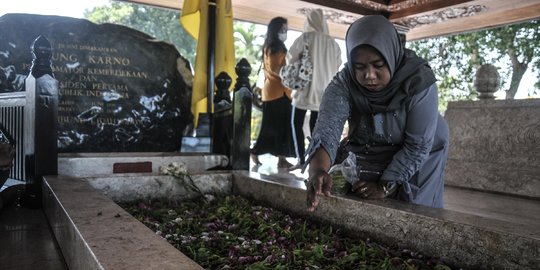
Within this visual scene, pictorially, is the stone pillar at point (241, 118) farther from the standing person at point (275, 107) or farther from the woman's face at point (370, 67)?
the standing person at point (275, 107)

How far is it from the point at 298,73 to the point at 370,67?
337 cm

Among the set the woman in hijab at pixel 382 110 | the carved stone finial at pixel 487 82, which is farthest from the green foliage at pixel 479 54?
the woman in hijab at pixel 382 110

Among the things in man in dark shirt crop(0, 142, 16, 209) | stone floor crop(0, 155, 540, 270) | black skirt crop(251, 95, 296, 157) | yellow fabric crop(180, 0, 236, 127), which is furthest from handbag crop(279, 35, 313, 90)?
man in dark shirt crop(0, 142, 16, 209)

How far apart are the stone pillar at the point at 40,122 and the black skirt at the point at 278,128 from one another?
11.1 feet

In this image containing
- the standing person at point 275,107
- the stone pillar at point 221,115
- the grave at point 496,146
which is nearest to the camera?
the stone pillar at point 221,115

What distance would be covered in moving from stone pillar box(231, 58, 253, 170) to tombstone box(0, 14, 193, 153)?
1.21 meters

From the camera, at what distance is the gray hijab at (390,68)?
2.03m

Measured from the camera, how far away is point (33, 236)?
2105 millimetres

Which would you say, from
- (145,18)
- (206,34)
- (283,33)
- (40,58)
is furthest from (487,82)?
(145,18)

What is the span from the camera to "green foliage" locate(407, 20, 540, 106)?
1170 cm

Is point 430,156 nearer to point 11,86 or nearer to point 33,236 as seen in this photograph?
point 33,236

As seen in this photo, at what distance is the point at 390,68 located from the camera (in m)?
2.07

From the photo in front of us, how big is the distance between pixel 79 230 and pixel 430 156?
6.22 feet

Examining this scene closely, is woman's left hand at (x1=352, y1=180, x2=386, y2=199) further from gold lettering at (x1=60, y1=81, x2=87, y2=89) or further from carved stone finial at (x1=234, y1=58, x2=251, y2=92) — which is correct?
gold lettering at (x1=60, y1=81, x2=87, y2=89)
